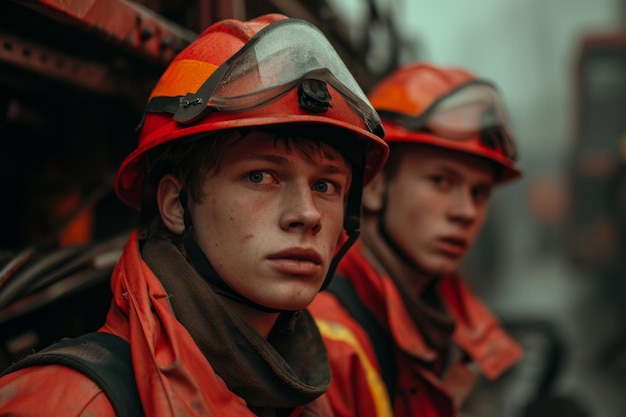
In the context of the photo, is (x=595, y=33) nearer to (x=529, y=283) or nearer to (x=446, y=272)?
(x=529, y=283)

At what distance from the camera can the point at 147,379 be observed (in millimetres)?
1463

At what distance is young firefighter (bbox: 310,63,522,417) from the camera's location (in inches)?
105

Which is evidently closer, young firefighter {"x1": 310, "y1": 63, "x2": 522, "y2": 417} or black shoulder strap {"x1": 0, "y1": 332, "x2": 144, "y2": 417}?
black shoulder strap {"x1": 0, "y1": 332, "x2": 144, "y2": 417}

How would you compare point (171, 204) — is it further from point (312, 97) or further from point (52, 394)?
point (52, 394)

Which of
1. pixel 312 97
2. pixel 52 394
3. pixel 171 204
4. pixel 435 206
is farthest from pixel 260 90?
pixel 435 206

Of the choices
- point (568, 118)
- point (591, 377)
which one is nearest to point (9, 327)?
point (591, 377)

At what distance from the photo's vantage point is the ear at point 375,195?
3.06 meters

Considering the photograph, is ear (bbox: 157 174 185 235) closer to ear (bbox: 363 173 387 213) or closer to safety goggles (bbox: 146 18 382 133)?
safety goggles (bbox: 146 18 382 133)

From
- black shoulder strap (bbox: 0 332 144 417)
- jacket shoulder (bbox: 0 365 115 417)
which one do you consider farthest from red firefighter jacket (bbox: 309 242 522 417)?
jacket shoulder (bbox: 0 365 115 417)

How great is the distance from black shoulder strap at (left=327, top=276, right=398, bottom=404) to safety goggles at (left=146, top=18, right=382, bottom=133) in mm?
1092

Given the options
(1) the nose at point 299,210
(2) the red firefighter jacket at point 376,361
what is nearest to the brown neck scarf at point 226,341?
(1) the nose at point 299,210

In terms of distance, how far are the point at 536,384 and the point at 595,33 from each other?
7744 millimetres

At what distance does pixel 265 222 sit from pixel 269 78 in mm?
353

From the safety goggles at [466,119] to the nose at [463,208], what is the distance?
243 millimetres
